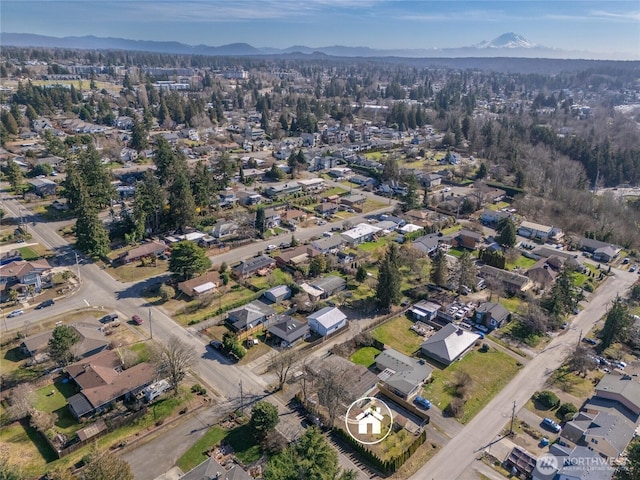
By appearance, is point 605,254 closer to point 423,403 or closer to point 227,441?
point 423,403

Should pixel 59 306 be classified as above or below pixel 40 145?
below

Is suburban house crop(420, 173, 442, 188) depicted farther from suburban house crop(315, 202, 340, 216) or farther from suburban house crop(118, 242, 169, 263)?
suburban house crop(118, 242, 169, 263)

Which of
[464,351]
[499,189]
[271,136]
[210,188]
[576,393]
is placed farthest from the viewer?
[271,136]

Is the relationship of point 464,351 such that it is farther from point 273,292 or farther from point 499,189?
point 499,189

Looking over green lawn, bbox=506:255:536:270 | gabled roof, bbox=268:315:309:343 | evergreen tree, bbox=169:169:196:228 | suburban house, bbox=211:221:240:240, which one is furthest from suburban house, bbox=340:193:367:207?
gabled roof, bbox=268:315:309:343

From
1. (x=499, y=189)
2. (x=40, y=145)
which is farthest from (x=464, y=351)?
(x=40, y=145)

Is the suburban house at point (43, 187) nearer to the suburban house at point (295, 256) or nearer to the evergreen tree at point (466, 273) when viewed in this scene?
the suburban house at point (295, 256)
